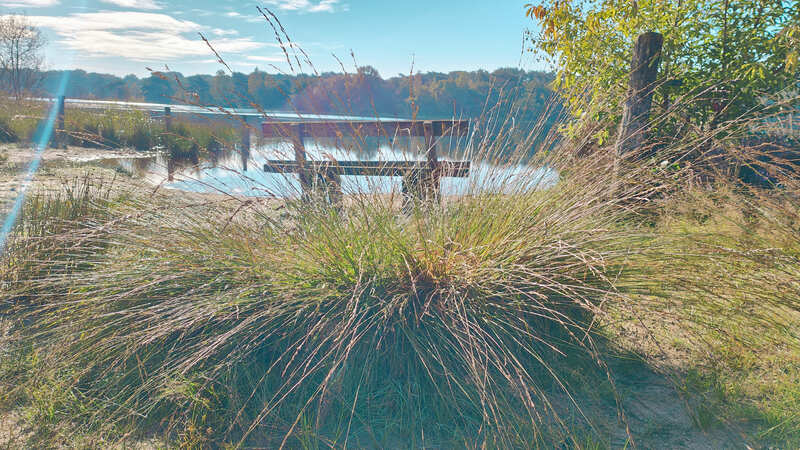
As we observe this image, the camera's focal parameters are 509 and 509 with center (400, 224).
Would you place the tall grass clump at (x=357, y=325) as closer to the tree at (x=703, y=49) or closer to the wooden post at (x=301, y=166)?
the wooden post at (x=301, y=166)

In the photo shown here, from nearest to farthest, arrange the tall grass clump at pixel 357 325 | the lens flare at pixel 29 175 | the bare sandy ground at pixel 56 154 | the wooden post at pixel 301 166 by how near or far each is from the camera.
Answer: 1. the tall grass clump at pixel 357 325
2. the wooden post at pixel 301 166
3. the lens flare at pixel 29 175
4. the bare sandy ground at pixel 56 154

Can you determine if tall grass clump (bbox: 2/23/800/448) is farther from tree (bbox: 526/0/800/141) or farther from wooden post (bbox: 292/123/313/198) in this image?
tree (bbox: 526/0/800/141)

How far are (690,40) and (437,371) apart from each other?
462 cm

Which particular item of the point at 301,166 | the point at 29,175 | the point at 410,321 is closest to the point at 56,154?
the point at 29,175

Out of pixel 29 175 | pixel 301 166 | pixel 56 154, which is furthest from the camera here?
pixel 56 154

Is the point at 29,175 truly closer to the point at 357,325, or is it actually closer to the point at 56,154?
the point at 56,154

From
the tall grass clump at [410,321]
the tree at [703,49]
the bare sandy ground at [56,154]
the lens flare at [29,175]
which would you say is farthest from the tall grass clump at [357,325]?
the bare sandy ground at [56,154]

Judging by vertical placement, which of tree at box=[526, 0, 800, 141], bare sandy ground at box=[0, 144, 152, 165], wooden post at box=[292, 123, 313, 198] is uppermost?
tree at box=[526, 0, 800, 141]

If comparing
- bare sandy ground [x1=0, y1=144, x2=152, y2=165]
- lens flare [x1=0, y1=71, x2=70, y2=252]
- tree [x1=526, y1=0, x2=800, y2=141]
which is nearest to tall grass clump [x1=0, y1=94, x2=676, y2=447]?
lens flare [x1=0, y1=71, x2=70, y2=252]

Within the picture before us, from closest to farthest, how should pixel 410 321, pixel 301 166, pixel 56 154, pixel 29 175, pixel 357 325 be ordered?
pixel 357 325, pixel 410 321, pixel 301 166, pixel 29 175, pixel 56 154

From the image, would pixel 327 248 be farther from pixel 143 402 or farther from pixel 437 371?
pixel 143 402

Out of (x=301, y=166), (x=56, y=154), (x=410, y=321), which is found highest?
(x=301, y=166)

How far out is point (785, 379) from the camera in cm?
213

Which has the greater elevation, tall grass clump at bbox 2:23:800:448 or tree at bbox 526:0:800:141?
tree at bbox 526:0:800:141
